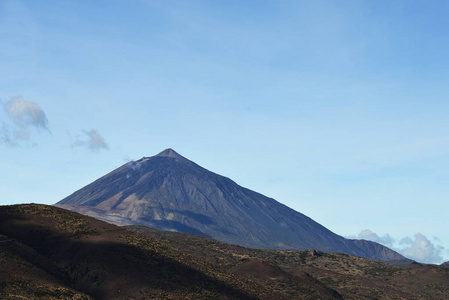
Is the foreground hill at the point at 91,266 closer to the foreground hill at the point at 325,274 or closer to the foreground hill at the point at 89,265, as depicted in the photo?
the foreground hill at the point at 89,265

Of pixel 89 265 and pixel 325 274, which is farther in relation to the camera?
pixel 325 274

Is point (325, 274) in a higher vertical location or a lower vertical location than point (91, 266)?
higher

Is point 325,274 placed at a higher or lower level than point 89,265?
higher

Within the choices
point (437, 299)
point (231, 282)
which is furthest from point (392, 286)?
point (231, 282)

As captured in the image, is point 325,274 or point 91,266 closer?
point 91,266

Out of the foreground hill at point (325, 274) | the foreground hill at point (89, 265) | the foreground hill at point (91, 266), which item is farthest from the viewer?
the foreground hill at point (325, 274)

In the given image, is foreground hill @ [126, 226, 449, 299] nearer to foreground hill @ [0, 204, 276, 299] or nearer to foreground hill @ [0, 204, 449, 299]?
foreground hill @ [0, 204, 449, 299]

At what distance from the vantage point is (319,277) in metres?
138

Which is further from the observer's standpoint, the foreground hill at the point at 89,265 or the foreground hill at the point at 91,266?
the foreground hill at the point at 91,266

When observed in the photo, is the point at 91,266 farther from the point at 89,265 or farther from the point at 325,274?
the point at 325,274

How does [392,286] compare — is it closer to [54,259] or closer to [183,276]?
[183,276]

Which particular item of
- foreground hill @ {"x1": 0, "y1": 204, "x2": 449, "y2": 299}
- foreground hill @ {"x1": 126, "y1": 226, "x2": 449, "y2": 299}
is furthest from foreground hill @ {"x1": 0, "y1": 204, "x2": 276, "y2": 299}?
foreground hill @ {"x1": 126, "y1": 226, "x2": 449, "y2": 299}

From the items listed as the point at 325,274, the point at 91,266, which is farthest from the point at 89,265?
the point at 325,274

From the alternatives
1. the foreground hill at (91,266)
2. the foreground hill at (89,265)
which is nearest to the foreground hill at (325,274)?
the foreground hill at (91,266)
